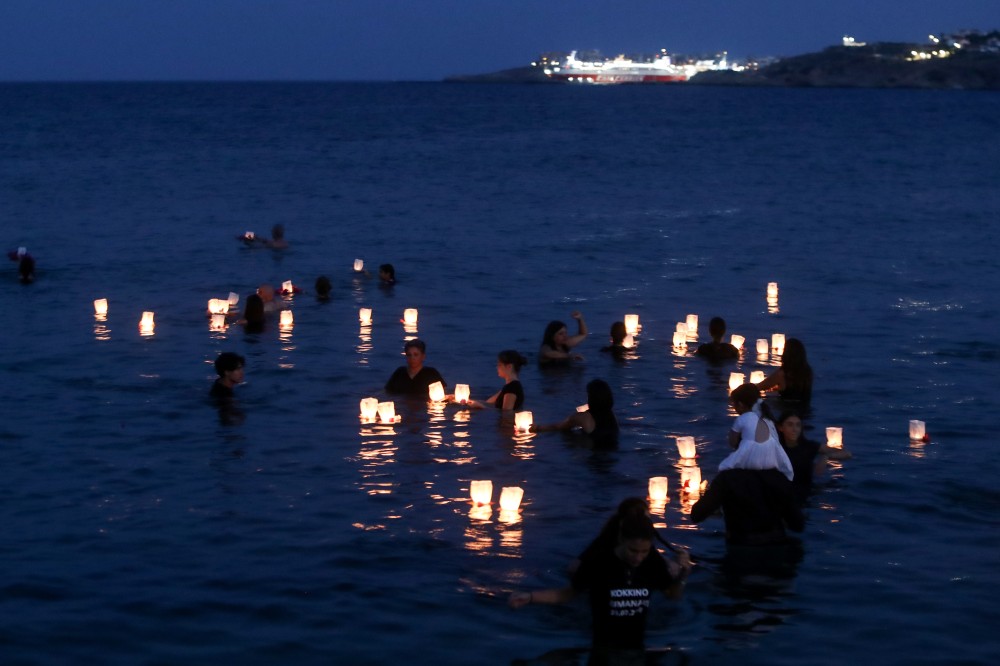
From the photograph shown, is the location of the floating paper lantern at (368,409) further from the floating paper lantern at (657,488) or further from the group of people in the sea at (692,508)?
the floating paper lantern at (657,488)

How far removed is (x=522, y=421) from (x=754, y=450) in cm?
532

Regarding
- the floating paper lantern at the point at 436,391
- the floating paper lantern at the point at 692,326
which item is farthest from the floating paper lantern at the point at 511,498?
the floating paper lantern at the point at 692,326

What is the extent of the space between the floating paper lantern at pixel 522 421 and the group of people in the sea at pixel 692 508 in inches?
4.9

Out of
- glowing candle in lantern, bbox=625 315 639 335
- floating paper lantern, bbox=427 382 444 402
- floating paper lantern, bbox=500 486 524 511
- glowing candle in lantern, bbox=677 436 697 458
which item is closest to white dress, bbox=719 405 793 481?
floating paper lantern, bbox=500 486 524 511

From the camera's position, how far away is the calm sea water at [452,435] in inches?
380

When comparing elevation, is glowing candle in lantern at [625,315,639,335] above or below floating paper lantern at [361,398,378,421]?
above

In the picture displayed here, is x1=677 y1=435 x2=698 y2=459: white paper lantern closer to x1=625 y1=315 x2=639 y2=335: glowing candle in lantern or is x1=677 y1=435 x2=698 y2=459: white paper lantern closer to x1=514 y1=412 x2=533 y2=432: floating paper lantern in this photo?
x1=514 y1=412 x2=533 y2=432: floating paper lantern

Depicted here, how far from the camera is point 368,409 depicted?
49.9 feet

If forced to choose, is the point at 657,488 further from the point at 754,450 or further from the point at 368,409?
the point at 368,409

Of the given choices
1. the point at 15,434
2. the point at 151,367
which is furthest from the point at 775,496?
the point at 151,367

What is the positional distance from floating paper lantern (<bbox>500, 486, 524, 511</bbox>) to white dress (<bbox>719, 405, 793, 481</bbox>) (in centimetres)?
241

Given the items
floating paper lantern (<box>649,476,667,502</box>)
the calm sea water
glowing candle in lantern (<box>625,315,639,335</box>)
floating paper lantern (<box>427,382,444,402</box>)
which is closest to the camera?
the calm sea water

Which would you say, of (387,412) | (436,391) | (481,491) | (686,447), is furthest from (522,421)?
(481,491)

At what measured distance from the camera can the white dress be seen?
9531 millimetres
